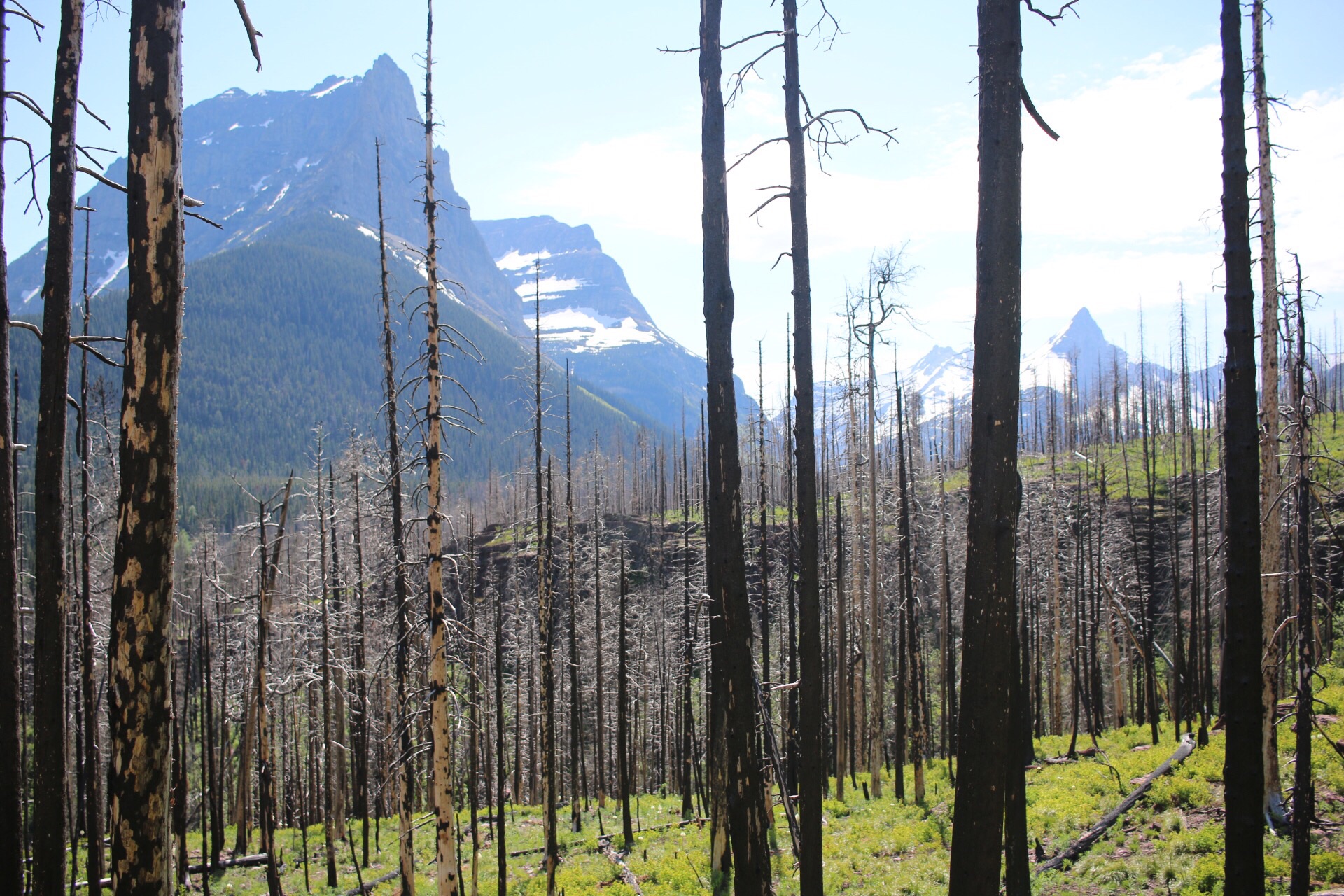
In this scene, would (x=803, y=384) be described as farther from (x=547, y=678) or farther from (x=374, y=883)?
(x=374, y=883)

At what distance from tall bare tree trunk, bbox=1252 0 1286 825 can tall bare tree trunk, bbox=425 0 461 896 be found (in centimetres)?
1245

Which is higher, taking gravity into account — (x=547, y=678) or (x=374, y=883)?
(x=547, y=678)

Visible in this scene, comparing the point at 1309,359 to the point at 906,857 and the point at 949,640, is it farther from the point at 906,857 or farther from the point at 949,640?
the point at 949,640

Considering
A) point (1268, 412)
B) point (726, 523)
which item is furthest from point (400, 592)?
point (1268, 412)

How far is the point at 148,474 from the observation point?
Result: 4.94m

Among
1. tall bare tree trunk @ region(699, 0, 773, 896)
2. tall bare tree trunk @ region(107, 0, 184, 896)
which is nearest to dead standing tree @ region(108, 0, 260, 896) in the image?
tall bare tree trunk @ region(107, 0, 184, 896)

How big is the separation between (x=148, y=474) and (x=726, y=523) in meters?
4.86

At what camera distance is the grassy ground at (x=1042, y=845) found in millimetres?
10859

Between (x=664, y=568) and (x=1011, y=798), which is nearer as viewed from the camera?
(x=1011, y=798)

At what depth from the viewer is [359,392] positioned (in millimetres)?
154875

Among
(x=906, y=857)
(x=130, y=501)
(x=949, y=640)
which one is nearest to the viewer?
(x=130, y=501)

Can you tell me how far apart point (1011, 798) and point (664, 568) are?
143 ft

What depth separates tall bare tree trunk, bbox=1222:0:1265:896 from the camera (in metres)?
6.31

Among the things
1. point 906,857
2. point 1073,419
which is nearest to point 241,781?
point 906,857
